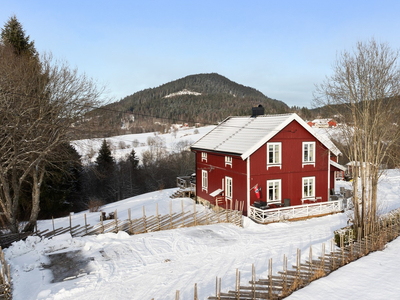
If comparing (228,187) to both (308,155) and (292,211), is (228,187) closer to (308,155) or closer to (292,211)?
(292,211)

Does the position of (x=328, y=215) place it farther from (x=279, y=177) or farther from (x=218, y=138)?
(x=218, y=138)

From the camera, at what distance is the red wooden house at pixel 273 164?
20.6 meters

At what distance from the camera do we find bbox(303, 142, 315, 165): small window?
22266 millimetres

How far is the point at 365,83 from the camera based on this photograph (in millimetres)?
15156

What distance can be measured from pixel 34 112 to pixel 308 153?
1936 cm

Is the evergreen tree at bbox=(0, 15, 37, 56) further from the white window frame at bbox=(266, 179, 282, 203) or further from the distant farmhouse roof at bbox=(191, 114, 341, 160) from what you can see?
the white window frame at bbox=(266, 179, 282, 203)

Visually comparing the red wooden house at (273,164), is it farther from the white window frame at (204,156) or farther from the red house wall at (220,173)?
the white window frame at (204,156)

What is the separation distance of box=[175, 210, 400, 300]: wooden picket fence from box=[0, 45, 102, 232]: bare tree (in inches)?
505

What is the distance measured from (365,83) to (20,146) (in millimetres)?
19359

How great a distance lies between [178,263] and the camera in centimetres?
1269

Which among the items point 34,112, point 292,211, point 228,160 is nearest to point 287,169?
point 292,211

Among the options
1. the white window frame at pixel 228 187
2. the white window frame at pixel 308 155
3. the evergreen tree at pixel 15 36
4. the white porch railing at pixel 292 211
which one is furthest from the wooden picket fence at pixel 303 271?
the evergreen tree at pixel 15 36

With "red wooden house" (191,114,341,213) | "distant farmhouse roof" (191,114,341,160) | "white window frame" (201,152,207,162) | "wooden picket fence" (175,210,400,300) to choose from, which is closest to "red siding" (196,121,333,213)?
"red wooden house" (191,114,341,213)

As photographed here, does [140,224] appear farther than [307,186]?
No
